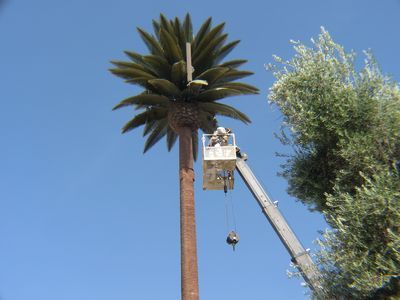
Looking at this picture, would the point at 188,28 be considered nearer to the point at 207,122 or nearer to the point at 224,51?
the point at 224,51

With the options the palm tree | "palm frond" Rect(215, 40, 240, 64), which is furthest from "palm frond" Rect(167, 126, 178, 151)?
"palm frond" Rect(215, 40, 240, 64)

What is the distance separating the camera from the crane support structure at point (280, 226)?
17.9m

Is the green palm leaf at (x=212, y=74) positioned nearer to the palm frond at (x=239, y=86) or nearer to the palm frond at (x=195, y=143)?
the palm frond at (x=239, y=86)

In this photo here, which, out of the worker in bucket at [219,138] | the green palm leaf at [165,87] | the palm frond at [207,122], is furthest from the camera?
the palm frond at [207,122]

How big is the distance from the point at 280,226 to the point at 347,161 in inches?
227

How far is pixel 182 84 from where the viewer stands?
68.5ft

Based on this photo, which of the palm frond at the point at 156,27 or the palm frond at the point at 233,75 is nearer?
the palm frond at the point at 233,75

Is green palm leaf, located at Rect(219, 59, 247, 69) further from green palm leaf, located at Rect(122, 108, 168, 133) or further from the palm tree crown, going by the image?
green palm leaf, located at Rect(122, 108, 168, 133)

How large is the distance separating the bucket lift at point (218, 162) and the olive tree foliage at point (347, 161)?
9.36 feet

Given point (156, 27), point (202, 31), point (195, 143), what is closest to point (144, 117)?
point (195, 143)

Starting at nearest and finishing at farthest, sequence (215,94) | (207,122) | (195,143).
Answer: (215,94), (207,122), (195,143)

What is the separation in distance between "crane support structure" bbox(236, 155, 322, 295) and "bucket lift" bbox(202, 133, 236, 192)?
161 centimetres

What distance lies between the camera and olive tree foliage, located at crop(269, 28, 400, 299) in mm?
14680

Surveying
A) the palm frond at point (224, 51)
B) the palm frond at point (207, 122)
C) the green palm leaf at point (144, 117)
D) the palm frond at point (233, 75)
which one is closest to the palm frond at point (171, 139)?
the green palm leaf at point (144, 117)
